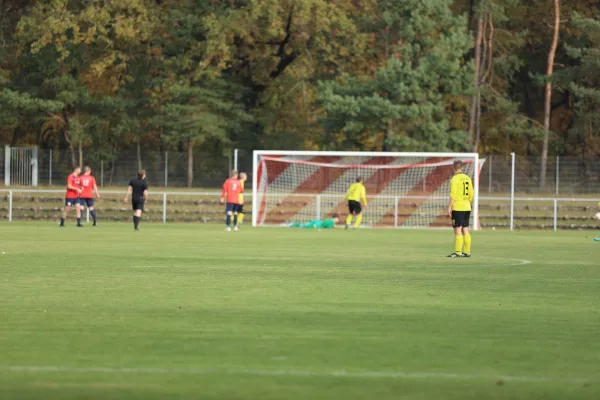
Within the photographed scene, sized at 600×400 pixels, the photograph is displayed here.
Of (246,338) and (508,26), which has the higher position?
(508,26)

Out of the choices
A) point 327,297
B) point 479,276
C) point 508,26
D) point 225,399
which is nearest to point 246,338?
point 225,399

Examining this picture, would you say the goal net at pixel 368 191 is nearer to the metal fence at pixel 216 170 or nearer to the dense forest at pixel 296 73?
the metal fence at pixel 216 170

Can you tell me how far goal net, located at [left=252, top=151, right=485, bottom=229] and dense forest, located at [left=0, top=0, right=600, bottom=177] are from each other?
13.7ft

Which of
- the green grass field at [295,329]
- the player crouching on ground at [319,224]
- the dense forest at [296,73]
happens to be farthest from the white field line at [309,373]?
the dense forest at [296,73]

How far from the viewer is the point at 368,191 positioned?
46.3 m

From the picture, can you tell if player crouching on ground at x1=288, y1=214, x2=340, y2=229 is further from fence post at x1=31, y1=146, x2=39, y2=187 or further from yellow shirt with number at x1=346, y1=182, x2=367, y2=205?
fence post at x1=31, y1=146, x2=39, y2=187

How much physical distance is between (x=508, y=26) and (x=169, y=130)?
62.6 ft

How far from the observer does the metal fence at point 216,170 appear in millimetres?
48094

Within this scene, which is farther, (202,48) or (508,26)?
(508,26)

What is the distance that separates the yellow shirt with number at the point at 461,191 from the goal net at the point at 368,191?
69.0ft

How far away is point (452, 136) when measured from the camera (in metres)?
51.7

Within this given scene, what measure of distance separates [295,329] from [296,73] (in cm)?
4763

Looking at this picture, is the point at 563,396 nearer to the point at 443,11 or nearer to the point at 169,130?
the point at 443,11

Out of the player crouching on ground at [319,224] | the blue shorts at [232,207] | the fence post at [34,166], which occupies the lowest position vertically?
the player crouching on ground at [319,224]
